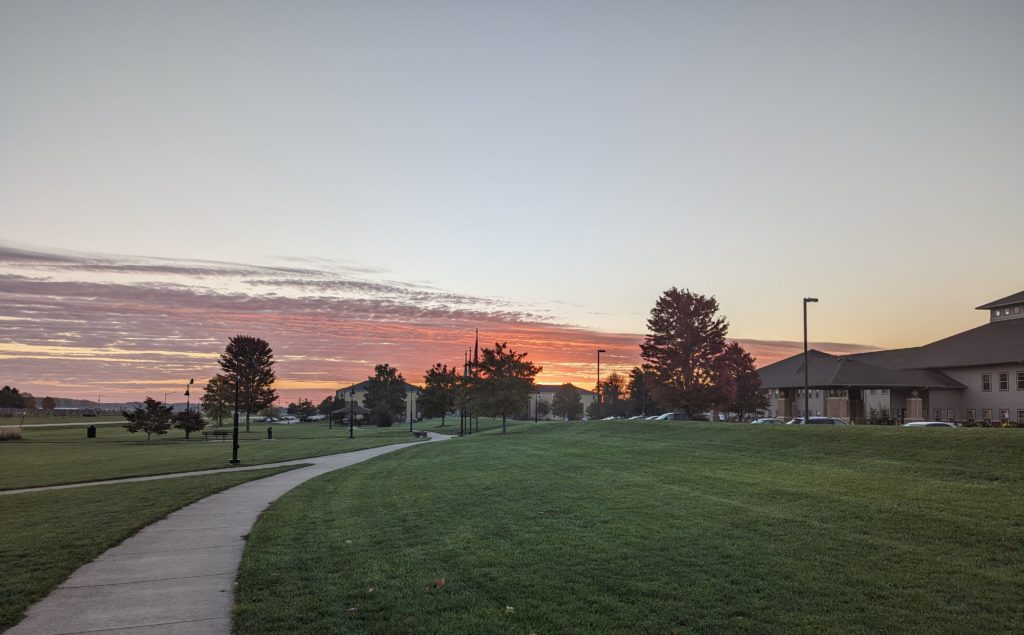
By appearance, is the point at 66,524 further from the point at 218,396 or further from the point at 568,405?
the point at 568,405

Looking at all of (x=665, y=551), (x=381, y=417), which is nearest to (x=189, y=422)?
(x=381, y=417)

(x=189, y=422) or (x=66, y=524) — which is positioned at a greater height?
(x=66, y=524)

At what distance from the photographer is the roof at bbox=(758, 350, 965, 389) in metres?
47.6

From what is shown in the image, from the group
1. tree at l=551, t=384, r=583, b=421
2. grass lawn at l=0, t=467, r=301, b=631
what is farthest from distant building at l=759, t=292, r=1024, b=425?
tree at l=551, t=384, r=583, b=421

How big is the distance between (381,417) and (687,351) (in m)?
55.1

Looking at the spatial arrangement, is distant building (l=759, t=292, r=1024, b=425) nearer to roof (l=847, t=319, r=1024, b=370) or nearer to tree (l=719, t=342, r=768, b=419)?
roof (l=847, t=319, r=1024, b=370)

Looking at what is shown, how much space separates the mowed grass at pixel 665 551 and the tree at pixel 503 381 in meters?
34.9

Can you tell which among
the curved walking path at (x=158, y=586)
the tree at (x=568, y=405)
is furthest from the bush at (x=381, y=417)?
the curved walking path at (x=158, y=586)

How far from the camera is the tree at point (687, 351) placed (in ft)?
167

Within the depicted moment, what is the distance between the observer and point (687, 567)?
862cm

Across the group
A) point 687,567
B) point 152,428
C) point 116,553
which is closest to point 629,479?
point 687,567

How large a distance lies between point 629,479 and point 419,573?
987 cm

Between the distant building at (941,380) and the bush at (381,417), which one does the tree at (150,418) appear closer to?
the bush at (381,417)

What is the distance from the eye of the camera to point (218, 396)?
77562 mm
